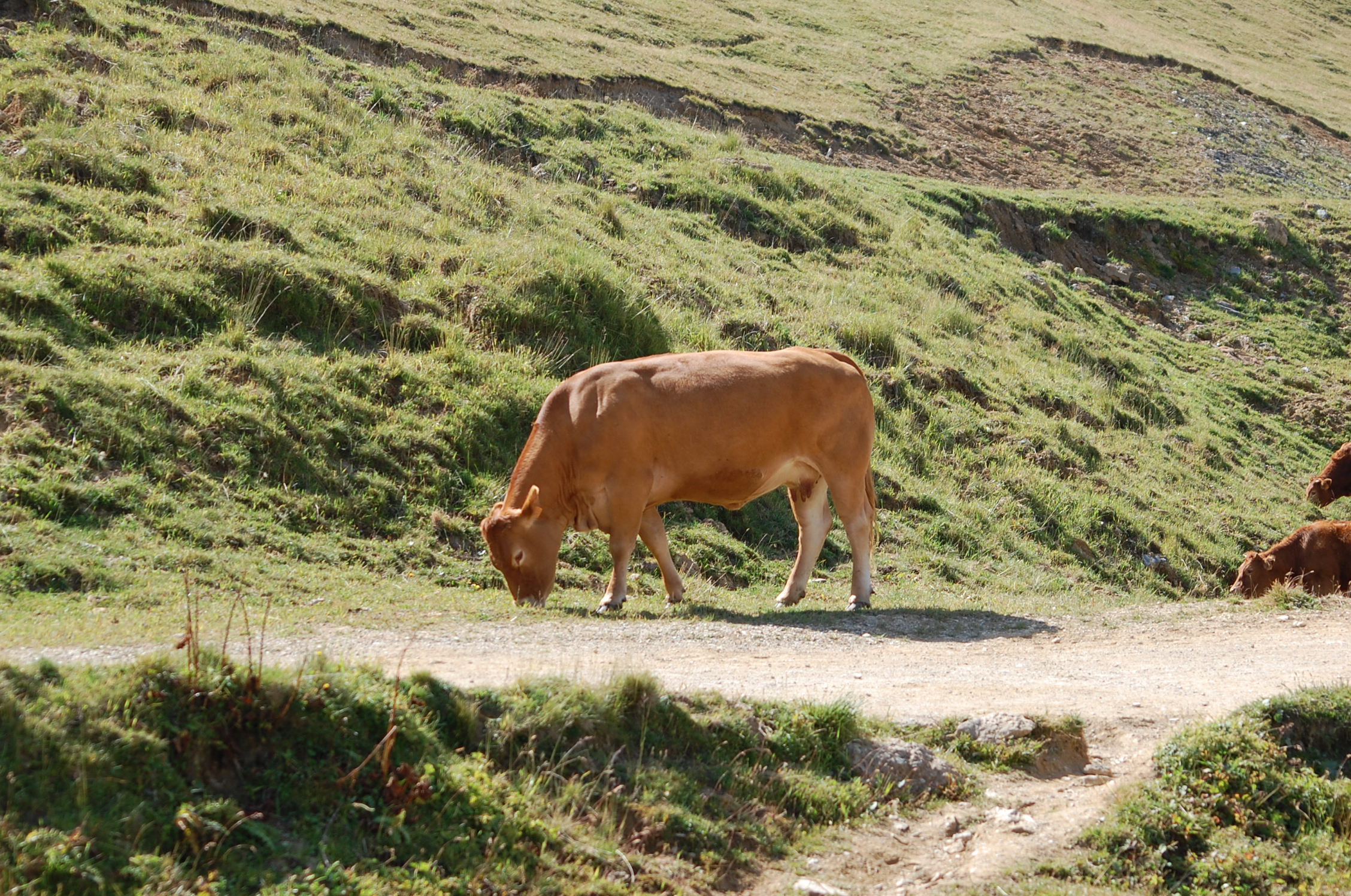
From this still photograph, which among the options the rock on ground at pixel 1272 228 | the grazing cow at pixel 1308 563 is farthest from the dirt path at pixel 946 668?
the rock on ground at pixel 1272 228

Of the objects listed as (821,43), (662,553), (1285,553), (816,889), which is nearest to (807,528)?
(662,553)

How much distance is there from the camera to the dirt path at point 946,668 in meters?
6.84

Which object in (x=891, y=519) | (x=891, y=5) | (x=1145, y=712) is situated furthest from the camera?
(x=891, y=5)

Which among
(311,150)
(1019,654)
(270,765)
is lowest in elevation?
(1019,654)

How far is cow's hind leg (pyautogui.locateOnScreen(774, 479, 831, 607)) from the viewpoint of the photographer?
12695mm

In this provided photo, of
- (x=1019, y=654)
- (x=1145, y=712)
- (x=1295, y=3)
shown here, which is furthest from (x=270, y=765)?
(x=1295, y=3)

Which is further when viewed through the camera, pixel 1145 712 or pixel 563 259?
pixel 563 259

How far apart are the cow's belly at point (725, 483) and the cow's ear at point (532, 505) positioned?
1151 millimetres

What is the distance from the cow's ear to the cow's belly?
3.78 feet

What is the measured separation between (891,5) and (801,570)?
4669 centimetres

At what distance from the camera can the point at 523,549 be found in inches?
441

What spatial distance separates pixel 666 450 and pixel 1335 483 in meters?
15.8

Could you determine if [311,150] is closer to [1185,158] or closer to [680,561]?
[680,561]

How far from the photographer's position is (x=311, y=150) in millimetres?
19031
